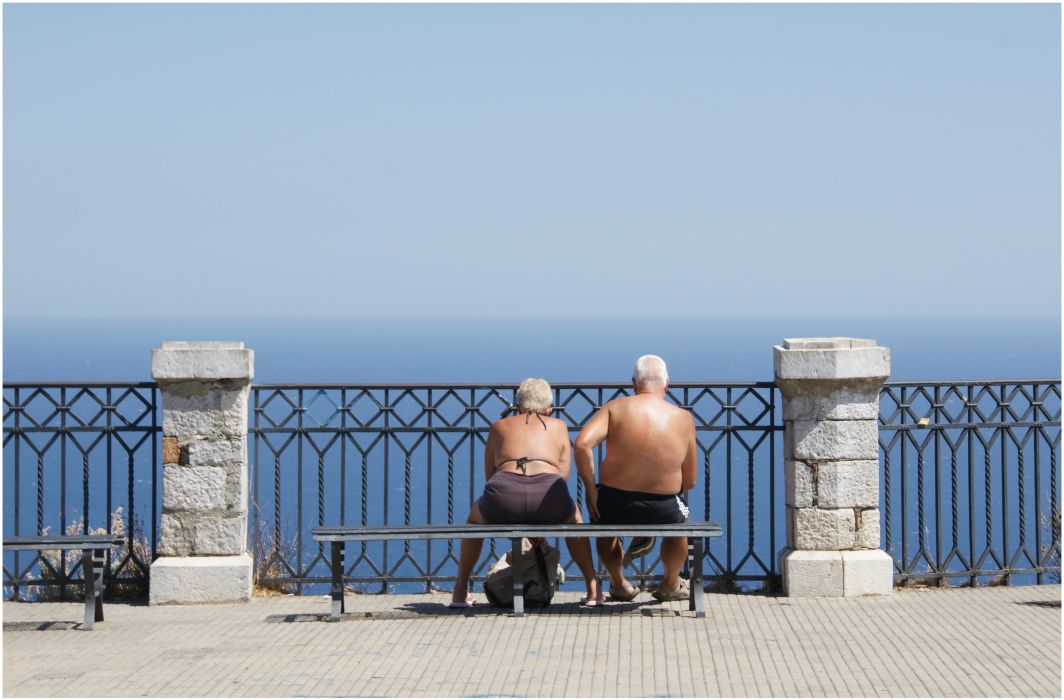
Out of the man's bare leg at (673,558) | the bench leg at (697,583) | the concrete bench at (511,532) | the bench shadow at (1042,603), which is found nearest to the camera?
the concrete bench at (511,532)

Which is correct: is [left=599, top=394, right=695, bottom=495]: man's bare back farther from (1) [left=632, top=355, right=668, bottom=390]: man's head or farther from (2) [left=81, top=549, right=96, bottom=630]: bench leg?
(2) [left=81, top=549, right=96, bottom=630]: bench leg

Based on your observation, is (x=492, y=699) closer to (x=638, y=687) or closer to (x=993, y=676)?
(x=638, y=687)

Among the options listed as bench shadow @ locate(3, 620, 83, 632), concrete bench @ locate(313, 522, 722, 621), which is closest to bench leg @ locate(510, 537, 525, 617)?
concrete bench @ locate(313, 522, 722, 621)

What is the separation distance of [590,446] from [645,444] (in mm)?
341

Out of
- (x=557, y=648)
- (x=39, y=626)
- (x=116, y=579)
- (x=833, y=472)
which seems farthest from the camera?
(x=116, y=579)

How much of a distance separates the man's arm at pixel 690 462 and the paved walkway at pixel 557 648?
770mm

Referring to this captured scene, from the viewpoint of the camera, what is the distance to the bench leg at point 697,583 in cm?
805

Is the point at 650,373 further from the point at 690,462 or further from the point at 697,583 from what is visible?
the point at 697,583

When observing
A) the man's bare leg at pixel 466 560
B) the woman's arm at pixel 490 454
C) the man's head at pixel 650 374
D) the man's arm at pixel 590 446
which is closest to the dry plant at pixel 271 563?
the man's bare leg at pixel 466 560

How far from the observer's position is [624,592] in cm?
838

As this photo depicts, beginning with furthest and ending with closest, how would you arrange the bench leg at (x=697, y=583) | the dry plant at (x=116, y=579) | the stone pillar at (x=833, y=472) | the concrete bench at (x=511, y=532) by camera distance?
1. the dry plant at (x=116, y=579)
2. the stone pillar at (x=833, y=472)
3. the bench leg at (x=697, y=583)
4. the concrete bench at (x=511, y=532)

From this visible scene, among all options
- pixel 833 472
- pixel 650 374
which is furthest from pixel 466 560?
pixel 833 472

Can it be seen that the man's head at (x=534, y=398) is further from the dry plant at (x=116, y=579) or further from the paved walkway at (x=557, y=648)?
the dry plant at (x=116, y=579)

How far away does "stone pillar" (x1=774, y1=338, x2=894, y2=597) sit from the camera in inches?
340
